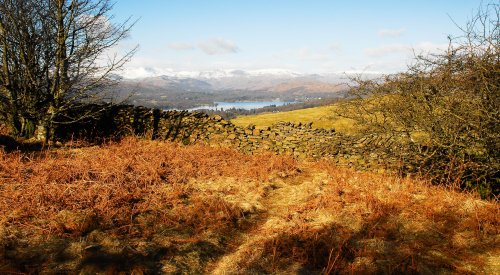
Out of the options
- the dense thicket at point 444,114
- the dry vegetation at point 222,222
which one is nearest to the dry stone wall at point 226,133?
the dense thicket at point 444,114

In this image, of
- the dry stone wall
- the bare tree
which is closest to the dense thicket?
the dry stone wall

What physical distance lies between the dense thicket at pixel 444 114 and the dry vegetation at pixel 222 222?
183 cm

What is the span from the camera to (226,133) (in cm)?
1410

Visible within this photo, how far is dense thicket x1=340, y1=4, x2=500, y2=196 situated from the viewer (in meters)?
7.55

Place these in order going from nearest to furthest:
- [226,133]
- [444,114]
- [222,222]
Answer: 1. [222,222]
2. [444,114]
3. [226,133]

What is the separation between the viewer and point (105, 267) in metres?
3.95

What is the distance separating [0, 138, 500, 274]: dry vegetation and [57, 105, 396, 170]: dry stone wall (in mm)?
3855

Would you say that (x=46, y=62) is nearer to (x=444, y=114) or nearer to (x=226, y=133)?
(x=226, y=133)

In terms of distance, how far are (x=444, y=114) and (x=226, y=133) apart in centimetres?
861

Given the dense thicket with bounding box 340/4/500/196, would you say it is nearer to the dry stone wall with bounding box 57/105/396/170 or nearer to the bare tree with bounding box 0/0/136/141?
the dry stone wall with bounding box 57/105/396/170

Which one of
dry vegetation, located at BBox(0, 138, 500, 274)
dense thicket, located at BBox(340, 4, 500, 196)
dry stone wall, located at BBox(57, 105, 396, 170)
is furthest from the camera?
dry stone wall, located at BBox(57, 105, 396, 170)

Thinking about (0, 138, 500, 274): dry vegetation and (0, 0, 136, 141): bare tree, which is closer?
(0, 138, 500, 274): dry vegetation

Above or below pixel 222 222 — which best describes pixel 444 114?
above

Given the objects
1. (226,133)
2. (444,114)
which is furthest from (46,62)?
(444,114)
